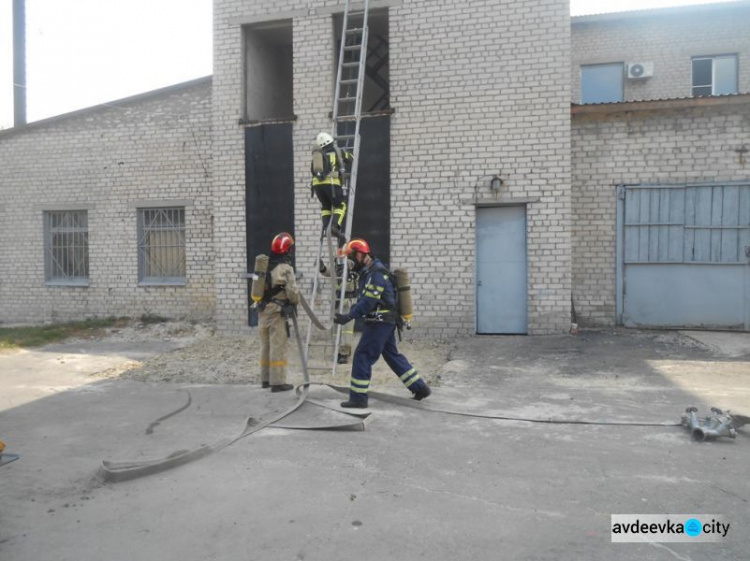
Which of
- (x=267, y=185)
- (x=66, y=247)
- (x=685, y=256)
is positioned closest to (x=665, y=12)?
(x=685, y=256)

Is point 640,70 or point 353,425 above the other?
point 640,70

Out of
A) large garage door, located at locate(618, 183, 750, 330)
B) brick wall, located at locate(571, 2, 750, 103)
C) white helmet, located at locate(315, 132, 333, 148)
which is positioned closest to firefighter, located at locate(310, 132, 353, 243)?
white helmet, located at locate(315, 132, 333, 148)

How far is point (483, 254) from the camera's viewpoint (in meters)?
9.58

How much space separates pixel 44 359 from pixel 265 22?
22.0 ft

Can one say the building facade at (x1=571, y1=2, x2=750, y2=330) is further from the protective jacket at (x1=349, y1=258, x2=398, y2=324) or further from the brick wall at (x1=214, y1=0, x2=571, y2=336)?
the protective jacket at (x1=349, y1=258, x2=398, y2=324)

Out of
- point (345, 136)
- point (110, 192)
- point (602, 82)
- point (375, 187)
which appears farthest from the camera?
point (602, 82)

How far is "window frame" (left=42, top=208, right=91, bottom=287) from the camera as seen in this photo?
40.4 ft

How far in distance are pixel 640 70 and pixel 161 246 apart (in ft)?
44.4

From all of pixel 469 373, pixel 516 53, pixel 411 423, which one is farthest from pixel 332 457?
pixel 516 53

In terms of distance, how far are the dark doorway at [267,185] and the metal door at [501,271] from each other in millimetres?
3348

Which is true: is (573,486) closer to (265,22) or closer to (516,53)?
(516,53)

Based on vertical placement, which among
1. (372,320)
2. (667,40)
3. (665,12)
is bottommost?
(372,320)

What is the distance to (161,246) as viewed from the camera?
1185cm

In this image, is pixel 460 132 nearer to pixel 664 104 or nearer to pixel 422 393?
pixel 664 104
